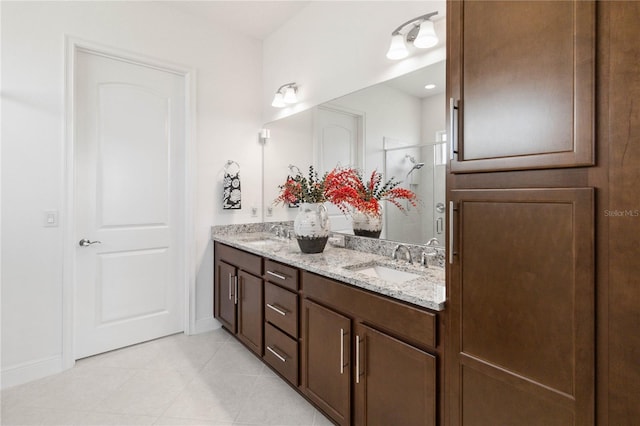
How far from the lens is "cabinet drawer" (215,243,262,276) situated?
232 cm

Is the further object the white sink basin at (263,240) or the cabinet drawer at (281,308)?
the white sink basin at (263,240)

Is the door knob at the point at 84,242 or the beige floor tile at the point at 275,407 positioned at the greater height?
the door knob at the point at 84,242

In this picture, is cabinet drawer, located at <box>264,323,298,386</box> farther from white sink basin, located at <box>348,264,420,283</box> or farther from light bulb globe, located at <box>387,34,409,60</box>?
light bulb globe, located at <box>387,34,409,60</box>

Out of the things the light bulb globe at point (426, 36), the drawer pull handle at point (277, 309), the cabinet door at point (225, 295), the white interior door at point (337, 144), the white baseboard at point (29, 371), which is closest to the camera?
the light bulb globe at point (426, 36)

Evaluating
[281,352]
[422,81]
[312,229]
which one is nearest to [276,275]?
[312,229]

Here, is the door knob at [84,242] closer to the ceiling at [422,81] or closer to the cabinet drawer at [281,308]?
the cabinet drawer at [281,308]

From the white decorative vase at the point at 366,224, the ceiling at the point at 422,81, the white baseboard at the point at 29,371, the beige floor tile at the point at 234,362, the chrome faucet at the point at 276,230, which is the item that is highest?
the ceiling at the point at 422,81

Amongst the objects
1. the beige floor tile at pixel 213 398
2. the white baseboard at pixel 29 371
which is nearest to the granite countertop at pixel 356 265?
the beige floor tile at pixel 213 398

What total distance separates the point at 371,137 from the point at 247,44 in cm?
187

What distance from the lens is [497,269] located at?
1027mm

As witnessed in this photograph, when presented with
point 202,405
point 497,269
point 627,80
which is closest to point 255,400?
point 202,405

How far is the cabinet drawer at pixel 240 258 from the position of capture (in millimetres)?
2316

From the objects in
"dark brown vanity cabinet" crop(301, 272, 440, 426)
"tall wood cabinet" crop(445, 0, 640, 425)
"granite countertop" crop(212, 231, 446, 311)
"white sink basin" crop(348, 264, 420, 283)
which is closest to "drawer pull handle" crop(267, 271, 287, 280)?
"granite countertop" crop(212, 231, 446, 311)

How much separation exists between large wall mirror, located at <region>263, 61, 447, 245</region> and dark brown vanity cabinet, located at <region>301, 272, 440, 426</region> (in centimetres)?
70
